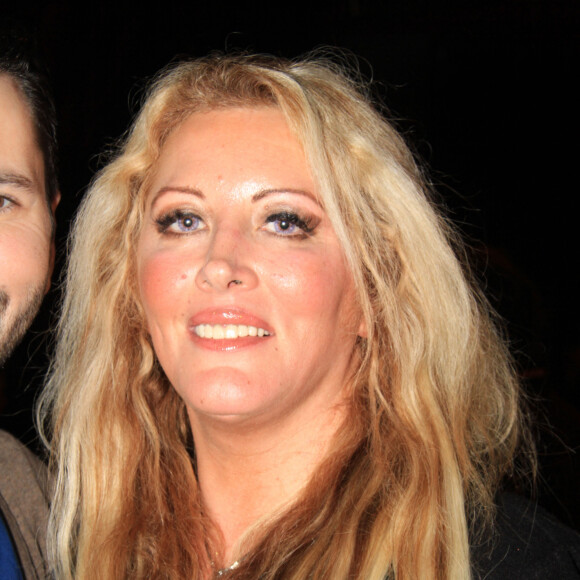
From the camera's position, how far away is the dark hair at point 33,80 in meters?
1.93

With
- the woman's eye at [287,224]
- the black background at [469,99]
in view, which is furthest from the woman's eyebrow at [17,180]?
the black background at [469,99]

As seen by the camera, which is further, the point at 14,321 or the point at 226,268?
the point at 14,321

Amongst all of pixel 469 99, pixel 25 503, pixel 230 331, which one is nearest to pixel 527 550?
pixel 230 331

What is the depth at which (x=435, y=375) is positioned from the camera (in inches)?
74.0

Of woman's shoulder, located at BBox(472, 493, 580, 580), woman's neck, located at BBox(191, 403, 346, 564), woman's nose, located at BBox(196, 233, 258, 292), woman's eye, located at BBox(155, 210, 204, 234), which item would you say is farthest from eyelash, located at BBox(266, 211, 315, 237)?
woman's shoulder, located at BBox(472, 493, 580, 580)

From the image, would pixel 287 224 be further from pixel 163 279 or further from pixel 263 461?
pixel 263 461

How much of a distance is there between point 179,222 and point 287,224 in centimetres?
31

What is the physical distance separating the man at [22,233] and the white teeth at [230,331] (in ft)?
1.89

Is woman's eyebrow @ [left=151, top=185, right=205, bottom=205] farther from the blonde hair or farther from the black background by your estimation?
the black background

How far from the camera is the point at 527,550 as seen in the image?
162 centimetres

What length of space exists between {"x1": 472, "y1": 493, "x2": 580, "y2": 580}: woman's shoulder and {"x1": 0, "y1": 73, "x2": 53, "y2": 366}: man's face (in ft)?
4.52

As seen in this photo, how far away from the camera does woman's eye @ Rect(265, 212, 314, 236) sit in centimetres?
172

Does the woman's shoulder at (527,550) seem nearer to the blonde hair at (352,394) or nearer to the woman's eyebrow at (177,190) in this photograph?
the blonde hair at (352,394)

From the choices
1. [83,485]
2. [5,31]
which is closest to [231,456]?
[83,485]
